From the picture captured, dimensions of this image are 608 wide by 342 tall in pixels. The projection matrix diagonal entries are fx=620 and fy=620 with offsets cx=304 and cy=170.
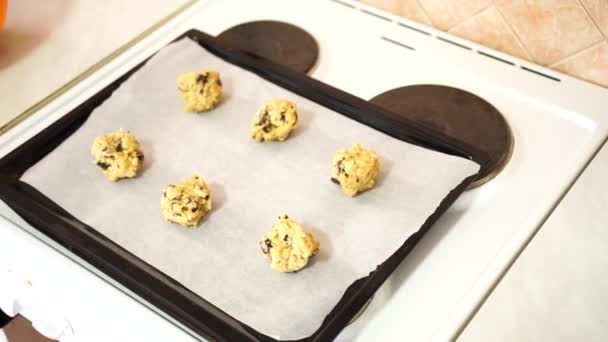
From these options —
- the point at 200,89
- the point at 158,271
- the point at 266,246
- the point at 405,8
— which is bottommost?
the point at 158,271

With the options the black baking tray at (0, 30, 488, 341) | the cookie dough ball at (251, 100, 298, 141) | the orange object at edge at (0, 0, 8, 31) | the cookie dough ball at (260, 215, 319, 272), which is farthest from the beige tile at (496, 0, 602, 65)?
the orange object at edge at (0, 0, 8, 31)

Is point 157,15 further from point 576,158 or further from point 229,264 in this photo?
point 576,158

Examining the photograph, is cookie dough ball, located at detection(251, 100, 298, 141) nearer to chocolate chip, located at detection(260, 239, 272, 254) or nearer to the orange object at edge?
chocolate chip, located at detection(260, 239, 272, 254)

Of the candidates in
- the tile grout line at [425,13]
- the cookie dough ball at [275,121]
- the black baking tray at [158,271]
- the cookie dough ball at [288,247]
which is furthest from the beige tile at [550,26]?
the cookie dough ball at [288,247]

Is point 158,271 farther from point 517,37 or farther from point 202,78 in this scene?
point 517,37

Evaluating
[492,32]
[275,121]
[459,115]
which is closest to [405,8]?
[492,32]

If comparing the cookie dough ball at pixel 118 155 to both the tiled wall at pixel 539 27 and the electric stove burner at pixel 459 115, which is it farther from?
the tiled wall at pixel 539 27

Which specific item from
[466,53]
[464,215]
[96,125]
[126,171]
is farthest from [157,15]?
[464,215]
